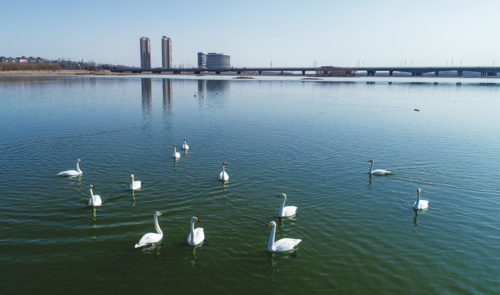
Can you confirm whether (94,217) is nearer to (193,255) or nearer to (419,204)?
A: (193,255)

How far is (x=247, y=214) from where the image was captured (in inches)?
610

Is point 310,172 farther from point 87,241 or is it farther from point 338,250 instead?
point 87,241

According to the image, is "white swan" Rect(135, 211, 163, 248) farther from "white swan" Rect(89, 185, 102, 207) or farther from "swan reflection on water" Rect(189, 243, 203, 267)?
"white swan" Rect(89, 185, 102, 207)

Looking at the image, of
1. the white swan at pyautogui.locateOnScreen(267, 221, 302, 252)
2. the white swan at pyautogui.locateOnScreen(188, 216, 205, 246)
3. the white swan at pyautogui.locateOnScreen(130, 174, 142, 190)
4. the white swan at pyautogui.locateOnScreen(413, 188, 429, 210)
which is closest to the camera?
the white swan at pyautogui.locateOnScreen(267, 221, 302, 252)

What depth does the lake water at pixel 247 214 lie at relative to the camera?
11.1 meters

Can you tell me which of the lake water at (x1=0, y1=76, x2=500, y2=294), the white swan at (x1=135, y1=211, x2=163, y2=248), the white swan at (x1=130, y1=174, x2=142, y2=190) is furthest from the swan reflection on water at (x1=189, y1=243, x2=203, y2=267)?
the white swan at (x1=130, y1=174, x2=142, y2=190)

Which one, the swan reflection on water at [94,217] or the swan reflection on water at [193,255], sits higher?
the swan reflection on water at [94,217]

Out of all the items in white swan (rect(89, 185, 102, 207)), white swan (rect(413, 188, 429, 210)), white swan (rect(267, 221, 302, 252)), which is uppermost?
white swan (rect(89, 185, 102, 207))

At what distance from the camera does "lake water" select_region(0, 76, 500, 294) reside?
11.1 m

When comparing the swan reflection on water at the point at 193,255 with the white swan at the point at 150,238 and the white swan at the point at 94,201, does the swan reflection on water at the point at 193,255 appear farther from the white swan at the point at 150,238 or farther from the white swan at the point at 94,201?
the white swan at the point at 94,201

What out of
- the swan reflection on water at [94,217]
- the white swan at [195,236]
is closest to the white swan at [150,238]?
the white swan at [195,236]

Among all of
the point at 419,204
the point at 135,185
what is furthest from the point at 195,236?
the point at 419,204

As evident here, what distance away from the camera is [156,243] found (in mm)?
12867

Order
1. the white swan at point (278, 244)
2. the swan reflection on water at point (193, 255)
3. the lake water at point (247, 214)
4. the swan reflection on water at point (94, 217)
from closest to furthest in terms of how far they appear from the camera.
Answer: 1. the lake water at point (247, 214)
2. the swan reflection on water at point (193, 255)
3. the white swan at point (278, 244)
4. the swan reflection on water at point (94, 217)
